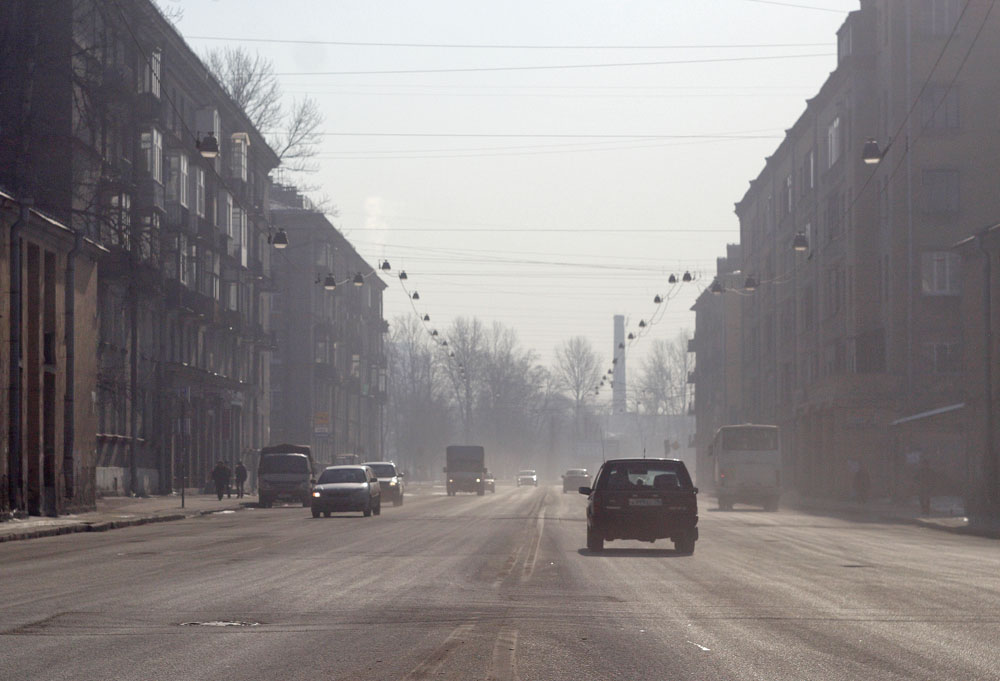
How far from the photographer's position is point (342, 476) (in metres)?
41.4

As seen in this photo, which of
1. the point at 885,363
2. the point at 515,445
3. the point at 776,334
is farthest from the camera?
the point at 515,445

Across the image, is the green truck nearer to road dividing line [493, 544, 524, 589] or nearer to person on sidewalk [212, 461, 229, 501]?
person on sidewalk [212, 461, 229, 501]

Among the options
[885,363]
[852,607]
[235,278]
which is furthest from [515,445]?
[852,607]

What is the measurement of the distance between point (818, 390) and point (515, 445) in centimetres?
8849

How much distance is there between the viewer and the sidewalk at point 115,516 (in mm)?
30234

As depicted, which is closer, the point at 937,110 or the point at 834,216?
the point at 937,110

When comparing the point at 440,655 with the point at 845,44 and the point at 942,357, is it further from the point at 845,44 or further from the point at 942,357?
the point at 845,44

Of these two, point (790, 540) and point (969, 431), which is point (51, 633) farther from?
point (969, 431)

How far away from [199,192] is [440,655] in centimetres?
5549

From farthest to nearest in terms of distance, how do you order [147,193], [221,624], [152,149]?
[152,149] → [147,193] → [221,624]

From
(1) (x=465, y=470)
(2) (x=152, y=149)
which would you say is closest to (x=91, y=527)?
(2) (x=152, y=149)

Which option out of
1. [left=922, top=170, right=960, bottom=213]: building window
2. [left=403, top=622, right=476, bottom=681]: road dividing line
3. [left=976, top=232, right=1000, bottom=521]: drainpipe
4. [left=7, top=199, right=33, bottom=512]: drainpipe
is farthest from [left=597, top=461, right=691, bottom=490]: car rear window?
[left=922, top=170, right=960, bottom=213]: building window

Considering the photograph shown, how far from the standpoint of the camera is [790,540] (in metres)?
28.9

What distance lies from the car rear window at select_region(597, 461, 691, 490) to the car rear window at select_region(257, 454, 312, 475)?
28.7 meters
